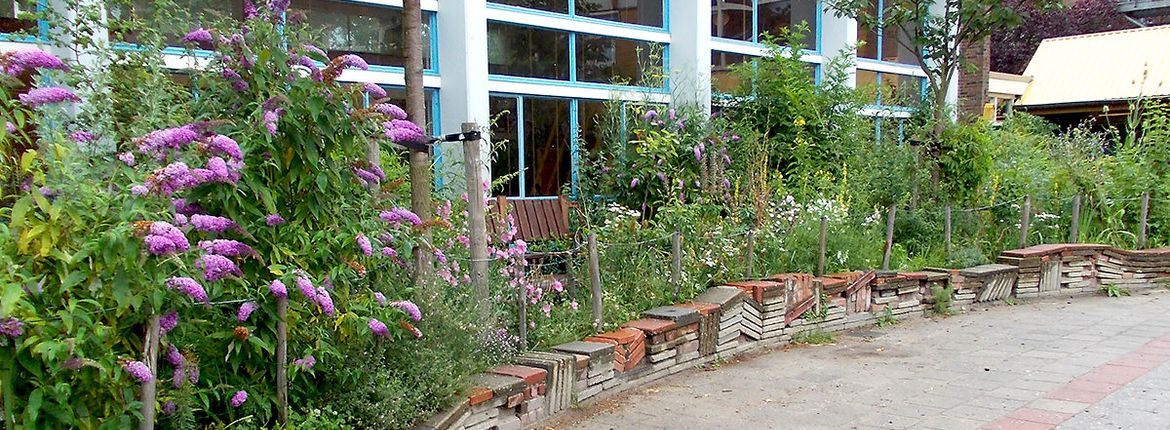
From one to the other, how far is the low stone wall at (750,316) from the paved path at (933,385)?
16 centimetres

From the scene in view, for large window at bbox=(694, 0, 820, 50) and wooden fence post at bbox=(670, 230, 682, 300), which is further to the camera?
large window at bbox=(694, 0, 820, 50)

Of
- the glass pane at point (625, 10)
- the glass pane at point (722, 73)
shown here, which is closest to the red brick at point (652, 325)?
the glass pane at point (625, 10)

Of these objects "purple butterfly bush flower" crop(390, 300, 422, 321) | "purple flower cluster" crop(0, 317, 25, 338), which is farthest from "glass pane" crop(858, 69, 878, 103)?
"purple flower cluster" crop(0, 317, 25, 338)

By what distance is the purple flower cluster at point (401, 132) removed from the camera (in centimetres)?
417

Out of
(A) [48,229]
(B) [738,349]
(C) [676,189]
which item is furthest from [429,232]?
(C) [676,189]

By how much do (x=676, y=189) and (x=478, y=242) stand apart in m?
4.21

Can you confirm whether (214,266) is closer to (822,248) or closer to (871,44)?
(822,248)

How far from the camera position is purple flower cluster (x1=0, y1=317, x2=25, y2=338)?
8.32ft

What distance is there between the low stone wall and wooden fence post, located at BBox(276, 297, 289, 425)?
65 centimetres

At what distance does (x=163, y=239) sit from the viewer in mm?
2721

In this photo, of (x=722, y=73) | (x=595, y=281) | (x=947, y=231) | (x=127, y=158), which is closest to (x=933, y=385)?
(x=595, y=281)

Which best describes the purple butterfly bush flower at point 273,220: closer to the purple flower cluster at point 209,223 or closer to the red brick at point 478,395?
the purple flower cluster at point 209,223

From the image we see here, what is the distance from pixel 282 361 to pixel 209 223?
2.37 ft

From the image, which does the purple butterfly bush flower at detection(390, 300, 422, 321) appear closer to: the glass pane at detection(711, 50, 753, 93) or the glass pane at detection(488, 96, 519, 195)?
the glass pane at detection(488, 96, 519, 195)
